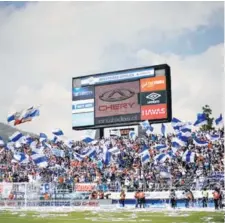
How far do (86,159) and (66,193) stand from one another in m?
3.63

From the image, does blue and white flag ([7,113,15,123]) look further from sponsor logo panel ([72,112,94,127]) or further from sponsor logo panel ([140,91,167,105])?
sponsor logo panel ([140,91,167,105])

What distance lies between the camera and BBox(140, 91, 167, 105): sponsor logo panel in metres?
24.0

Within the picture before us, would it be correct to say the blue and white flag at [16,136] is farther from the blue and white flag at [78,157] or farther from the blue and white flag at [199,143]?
the blue and white flag at [199,143]

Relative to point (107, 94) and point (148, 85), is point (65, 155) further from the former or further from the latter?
point (148, 85)

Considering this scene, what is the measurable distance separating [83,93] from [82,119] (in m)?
1.36

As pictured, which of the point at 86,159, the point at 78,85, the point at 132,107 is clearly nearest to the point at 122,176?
the point at 86,159

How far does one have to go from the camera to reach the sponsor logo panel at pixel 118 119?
24938 millimetres

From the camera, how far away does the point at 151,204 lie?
61.6 feet

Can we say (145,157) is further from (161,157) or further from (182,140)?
(182,140)

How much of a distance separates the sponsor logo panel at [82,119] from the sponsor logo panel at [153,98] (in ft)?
10.3

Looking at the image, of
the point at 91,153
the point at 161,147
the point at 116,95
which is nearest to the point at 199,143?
the point at 161,147

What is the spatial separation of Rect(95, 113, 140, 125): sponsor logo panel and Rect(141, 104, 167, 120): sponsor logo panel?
0.38m

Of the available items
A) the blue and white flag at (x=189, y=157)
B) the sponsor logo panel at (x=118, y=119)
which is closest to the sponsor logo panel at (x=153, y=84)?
the sponsor logo panel at (x=118, y=119)

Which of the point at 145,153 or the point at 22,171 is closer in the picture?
the point at 145,153
